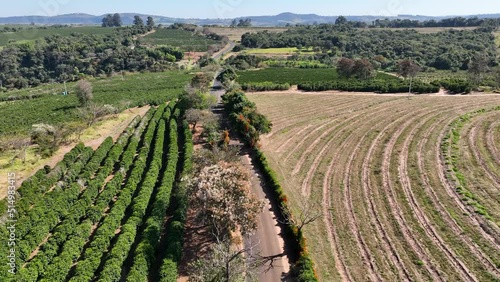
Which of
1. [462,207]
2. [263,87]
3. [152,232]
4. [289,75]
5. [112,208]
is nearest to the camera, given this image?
[152,232]

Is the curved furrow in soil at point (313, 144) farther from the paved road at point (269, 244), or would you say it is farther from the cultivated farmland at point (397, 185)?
the paved road at point (269, 244)

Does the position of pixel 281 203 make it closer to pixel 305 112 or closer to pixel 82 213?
pixel 82 213

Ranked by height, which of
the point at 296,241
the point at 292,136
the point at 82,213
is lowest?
the point at 82,213

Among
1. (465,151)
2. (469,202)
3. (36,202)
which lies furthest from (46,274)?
(465,151)

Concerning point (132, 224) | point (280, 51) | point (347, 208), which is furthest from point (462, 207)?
point (280, 51)

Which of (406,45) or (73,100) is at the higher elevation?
(406,45)

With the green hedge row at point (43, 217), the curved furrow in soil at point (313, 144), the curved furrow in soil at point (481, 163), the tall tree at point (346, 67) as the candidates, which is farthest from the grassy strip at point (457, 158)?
the green hedge row at point (43, 217)

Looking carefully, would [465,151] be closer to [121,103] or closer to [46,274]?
[46,274]

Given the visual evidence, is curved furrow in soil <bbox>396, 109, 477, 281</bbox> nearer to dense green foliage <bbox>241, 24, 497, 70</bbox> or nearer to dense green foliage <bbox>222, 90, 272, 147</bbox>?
dense green foliage <bbox>222, 90, 272, 147</bbox>

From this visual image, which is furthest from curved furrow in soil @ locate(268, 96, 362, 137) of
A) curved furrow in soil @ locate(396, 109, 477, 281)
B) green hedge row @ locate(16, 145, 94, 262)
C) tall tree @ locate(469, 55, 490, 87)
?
tall tree @ locate(469, 55, 490, 87)
